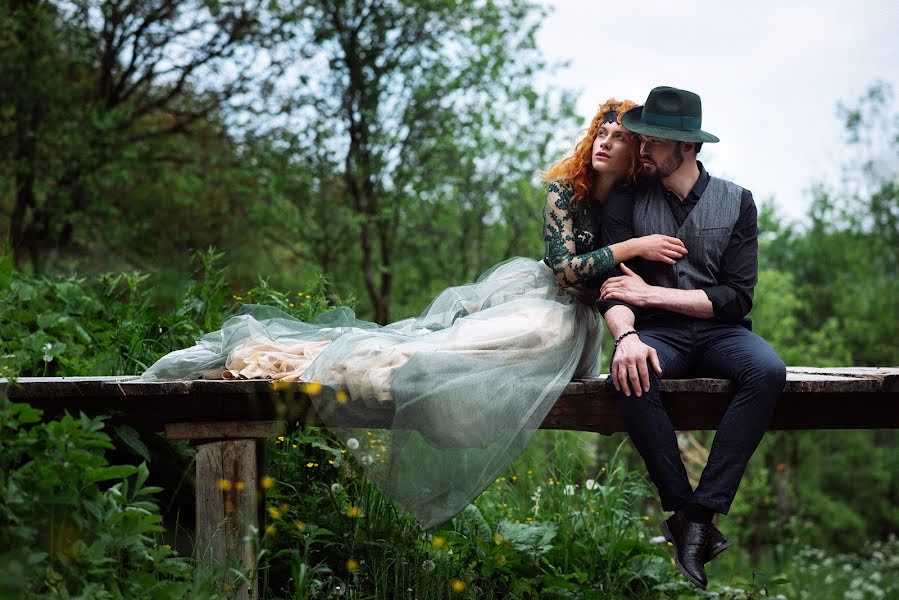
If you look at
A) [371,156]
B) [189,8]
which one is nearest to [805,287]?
[371,156]

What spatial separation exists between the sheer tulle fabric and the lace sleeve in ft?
0.63

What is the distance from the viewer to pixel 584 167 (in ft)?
13.4

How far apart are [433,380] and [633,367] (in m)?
0.75

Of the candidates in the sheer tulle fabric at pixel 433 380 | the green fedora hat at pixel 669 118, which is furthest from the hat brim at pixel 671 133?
the sheer tulle fabric at pixel 433 380

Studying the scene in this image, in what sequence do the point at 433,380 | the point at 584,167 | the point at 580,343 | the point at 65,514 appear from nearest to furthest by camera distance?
the point at 65,514, the point at 433,380, the point at 580,343, the point at 584,167

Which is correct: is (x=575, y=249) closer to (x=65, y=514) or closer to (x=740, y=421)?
(x=740, y=421)

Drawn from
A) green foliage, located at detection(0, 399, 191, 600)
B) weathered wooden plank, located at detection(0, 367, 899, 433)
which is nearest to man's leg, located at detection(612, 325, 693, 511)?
weathered wooden plank, located at detection(0, 367, 899, 433)

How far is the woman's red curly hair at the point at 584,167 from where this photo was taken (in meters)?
4.06

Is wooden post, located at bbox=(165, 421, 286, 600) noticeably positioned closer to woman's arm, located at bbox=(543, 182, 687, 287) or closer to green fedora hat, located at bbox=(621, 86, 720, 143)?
woman's arm, located at bbox=(543, 182, 687, 287)

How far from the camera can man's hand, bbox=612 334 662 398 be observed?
342cm

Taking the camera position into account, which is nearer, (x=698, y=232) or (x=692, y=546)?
(x=692, y=546)

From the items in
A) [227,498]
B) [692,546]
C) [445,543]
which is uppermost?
[227,498]

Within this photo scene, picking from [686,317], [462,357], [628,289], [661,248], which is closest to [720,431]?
[686,317]

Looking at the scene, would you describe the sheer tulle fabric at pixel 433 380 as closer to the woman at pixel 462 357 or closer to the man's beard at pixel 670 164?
the woman at pixel 462 357
